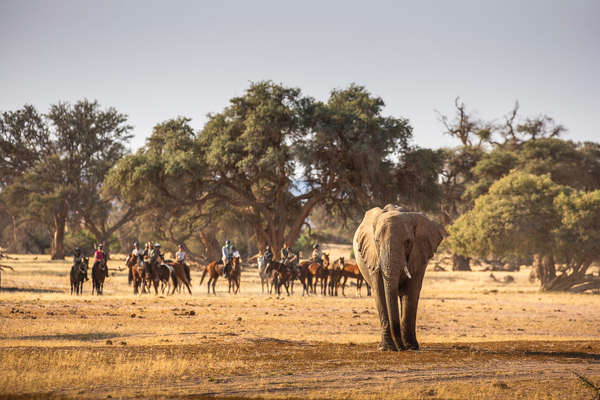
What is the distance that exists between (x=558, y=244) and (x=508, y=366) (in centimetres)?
2594

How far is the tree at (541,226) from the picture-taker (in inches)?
1422

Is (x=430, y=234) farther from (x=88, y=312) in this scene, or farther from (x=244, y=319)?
(x=88, y=312)

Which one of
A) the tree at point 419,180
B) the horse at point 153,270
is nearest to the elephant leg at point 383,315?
the horse at point 153,270

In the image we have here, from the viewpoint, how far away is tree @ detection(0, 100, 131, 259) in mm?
64500

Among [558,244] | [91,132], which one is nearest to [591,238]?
[558,244]

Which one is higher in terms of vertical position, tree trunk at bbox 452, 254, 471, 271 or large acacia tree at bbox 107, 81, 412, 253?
large acacia tree at bbox 107, 81, 412, 253

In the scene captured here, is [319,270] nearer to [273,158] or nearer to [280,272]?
[280,272]

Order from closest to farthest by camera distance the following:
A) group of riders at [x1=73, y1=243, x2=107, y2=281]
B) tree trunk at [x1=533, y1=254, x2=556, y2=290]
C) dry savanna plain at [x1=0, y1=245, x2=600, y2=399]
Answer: dry savanna plain at [x1=0, y1=245, x2=600, y2=399] < group of riders at [x1=73, y1=243, x2=107, y2=281] < tree trunk at [x1=533, y1=254, x2=556, y2=290]

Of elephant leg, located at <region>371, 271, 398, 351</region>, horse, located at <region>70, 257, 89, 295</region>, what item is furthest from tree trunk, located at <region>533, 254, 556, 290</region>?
elephant leg, located at <region>371, 271, 398, 351</region>

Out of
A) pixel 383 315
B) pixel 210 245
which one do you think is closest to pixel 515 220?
pixel 383 315

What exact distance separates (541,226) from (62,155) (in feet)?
151

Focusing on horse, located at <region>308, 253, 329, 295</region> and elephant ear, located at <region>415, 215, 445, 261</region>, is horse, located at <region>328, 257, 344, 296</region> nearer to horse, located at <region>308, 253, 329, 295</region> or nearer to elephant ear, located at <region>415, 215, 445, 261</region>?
horse, located at <region>308, 253, 329, 295</region>

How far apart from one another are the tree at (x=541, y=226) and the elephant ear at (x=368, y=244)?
23689 mm

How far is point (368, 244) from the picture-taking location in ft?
46.8
